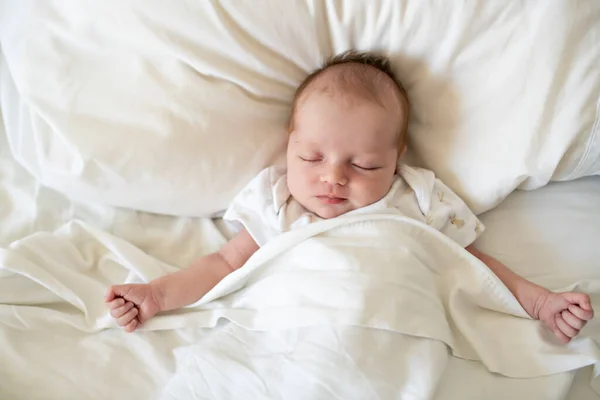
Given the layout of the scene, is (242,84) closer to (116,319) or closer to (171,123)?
(171,123)

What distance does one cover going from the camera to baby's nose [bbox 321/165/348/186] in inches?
38.9

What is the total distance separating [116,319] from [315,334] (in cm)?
36

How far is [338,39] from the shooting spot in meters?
1.06

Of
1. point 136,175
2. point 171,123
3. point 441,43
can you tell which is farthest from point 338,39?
point 136,175

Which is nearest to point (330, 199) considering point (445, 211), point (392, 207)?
point (392, 207)

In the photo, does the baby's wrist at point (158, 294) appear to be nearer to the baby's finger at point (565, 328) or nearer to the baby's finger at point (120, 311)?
the baby's finger at point (120, 311)

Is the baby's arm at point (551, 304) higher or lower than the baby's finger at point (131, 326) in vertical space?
higher

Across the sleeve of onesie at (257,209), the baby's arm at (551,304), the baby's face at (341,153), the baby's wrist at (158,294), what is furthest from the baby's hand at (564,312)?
the baby's wrist at (158,294)

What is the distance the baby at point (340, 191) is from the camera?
0.99 m

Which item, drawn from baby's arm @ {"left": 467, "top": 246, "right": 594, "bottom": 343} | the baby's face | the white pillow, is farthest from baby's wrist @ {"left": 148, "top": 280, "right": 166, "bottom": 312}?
baby's arm @ {"left": 467, "top": 246, "right": 594, "bottom": 343}

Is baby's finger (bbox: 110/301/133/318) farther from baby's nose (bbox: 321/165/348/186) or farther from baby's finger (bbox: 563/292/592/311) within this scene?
baby's finger (bbox: 563/292/592/311)

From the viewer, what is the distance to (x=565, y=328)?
94 centimetres

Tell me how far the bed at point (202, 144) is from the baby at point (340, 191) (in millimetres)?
43

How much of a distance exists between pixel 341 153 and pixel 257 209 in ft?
0.67
